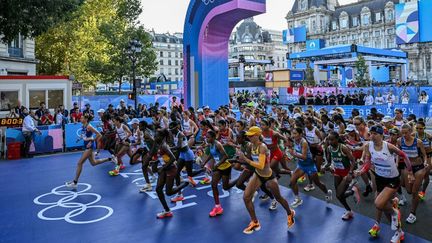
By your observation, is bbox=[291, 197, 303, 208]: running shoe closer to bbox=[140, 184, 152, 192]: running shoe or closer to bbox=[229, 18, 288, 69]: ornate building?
bbox=[140, 184, 152, 192]: running shoe

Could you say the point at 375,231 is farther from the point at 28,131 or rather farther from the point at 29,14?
the point at 29,14

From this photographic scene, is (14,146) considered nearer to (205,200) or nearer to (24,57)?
(205,200)

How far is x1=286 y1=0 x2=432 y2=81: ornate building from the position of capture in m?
73.8

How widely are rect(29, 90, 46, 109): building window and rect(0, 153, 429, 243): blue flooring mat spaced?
11.2m

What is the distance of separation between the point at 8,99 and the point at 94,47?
17.2m

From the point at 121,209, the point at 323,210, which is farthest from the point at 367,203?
the point at 121,209

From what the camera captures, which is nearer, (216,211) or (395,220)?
(395,220)

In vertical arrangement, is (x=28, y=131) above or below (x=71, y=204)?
above

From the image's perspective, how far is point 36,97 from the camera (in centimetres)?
2111

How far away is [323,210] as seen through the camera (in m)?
8.16

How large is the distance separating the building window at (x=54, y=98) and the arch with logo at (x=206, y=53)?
909 centimetres

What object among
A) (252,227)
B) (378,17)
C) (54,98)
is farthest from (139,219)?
(378,17)

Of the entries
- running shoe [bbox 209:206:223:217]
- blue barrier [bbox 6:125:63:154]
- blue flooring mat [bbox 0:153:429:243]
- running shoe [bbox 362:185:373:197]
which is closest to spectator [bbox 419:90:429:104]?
running shoe [bbox 362:185:373:197]

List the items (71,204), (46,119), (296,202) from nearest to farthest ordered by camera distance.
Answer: (296,202), (71,204), (46,119)
